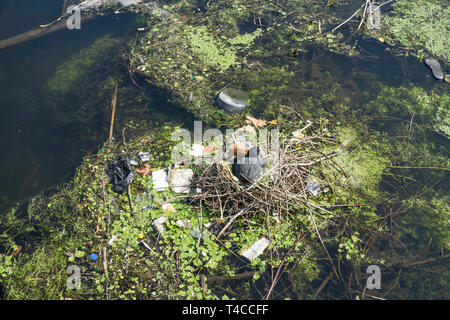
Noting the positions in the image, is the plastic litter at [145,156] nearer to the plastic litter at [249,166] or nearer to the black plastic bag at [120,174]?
the black plastic bag at [120,174]

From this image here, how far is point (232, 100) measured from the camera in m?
3.95

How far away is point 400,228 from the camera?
3.11 meters

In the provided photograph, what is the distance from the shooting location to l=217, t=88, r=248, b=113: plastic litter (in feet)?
12.9

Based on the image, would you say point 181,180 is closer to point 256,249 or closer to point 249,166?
point 249,166

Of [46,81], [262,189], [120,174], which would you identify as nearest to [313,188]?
[262,189]

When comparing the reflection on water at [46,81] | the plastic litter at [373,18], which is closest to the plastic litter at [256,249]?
the reflection on water at [46,81]

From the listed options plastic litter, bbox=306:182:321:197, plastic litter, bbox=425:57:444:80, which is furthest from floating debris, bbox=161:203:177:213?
plastic litter, bbox=425:57:444:80

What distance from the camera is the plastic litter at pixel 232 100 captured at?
3.92m
